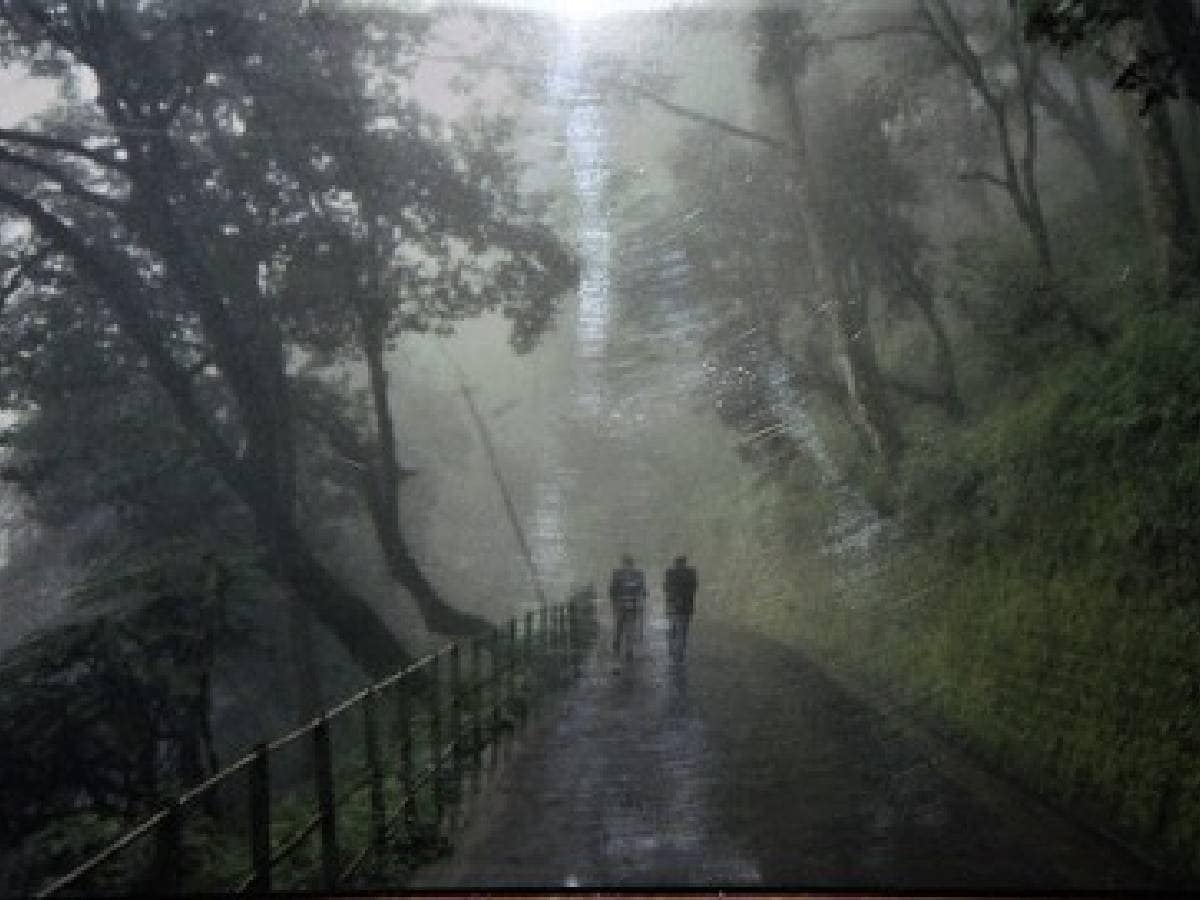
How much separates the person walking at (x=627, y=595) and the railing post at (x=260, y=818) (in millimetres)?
2463

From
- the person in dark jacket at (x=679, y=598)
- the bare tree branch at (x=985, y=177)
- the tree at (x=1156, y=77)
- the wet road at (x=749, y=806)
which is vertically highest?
the bare tree branch at (x=985, y=177)

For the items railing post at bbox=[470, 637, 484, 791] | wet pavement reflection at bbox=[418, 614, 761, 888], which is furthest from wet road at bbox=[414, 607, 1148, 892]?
railing post at bbox=[470, 637, 484, 791]

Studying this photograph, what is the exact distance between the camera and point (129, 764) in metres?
6.63

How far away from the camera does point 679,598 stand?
6.39 meters

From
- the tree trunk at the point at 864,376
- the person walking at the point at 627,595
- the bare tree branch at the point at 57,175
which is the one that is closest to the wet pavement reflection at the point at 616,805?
the person walking at the point at 627,595

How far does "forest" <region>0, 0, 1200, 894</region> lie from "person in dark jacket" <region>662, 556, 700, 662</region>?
0.34 feet

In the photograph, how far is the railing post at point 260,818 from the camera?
13.8 ft

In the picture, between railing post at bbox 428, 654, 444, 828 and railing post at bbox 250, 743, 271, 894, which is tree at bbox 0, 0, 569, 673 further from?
Result: railing post at bbox 250, 743, 271, 894

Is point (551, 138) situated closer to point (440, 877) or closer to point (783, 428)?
point (783, 428)

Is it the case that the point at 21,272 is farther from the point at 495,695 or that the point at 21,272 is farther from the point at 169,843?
the point at 169,843

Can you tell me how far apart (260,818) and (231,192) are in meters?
4.82

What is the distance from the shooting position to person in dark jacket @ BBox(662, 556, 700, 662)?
20.9 feet

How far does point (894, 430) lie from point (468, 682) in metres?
3.72

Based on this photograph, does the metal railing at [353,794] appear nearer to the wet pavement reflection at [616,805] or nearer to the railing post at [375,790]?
the railing post at [375,790]
